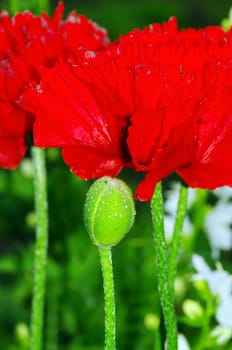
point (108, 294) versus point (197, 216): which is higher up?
point (108, 294)

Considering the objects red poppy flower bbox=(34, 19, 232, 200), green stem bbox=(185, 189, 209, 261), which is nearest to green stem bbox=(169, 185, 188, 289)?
red poppy flower bbox=(34, 19, 232, 200)

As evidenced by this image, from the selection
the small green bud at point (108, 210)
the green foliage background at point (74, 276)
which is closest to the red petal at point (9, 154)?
the small green bud at point (108, 210)

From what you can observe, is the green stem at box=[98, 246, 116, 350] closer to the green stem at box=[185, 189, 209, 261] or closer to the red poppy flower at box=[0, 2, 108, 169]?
the red poppy flower at box=[0, 2, 108, 169]

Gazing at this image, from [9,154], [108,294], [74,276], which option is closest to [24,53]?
[9,154]

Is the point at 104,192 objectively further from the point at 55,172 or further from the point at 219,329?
the point at 55,172

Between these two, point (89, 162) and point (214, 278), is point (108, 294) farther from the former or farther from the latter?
point (214, 278)

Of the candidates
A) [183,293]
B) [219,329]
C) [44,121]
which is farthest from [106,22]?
[44,121]

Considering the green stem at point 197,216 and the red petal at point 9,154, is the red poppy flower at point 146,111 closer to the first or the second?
the red petal at point 9,154
